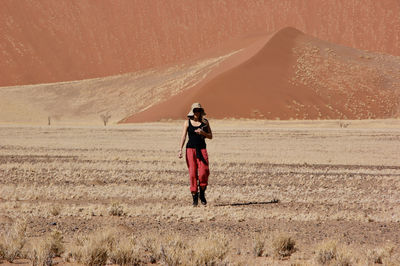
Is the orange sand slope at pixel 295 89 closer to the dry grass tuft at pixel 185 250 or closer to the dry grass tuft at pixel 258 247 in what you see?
the dry grass tuft at pixel 258 247

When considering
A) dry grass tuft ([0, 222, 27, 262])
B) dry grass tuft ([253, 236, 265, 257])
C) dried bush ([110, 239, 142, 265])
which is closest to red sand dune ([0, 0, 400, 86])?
dry grass tuft ([0, 222, 27, 262])

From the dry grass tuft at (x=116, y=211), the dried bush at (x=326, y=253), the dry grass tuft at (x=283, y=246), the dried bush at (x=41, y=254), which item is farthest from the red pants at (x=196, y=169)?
the dried bush at (x=41, y=254)

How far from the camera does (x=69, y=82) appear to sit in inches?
4737

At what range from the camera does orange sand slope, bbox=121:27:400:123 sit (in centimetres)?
7812

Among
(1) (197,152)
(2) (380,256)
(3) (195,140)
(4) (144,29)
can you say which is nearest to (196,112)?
(3) (195,140)

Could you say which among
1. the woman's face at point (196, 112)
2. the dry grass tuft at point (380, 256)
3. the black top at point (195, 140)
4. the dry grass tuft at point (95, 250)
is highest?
the woman's face at point (196, 112)

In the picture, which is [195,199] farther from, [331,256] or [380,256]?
[380,256]

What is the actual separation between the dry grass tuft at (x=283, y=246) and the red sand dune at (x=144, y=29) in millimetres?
120413

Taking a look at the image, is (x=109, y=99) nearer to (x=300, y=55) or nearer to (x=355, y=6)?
(x=300, y=55)

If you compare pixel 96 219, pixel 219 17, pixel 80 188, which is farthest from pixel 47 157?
pixel 219 17

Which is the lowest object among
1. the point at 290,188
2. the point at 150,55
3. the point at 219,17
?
the point at 290,188

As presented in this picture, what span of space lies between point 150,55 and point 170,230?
411 feet

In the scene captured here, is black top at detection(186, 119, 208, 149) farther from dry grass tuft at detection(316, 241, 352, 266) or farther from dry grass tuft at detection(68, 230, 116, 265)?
dry grass tuft at detection(316, 241, 352, 266)

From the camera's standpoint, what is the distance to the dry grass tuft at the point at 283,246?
7.26 meters
